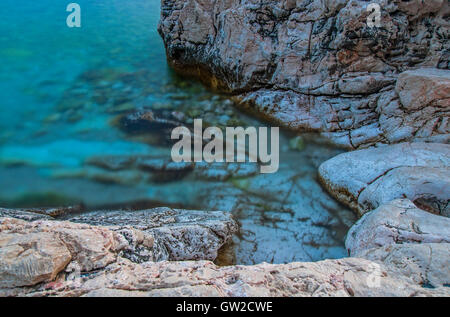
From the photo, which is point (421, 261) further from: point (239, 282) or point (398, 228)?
point (239, 282)

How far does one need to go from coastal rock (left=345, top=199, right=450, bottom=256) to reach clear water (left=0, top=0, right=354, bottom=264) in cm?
66

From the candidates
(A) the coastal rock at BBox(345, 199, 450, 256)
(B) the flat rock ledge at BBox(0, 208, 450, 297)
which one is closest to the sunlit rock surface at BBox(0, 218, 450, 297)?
(B) the flat rock ledge at BBox(0, 208, 450, 297)

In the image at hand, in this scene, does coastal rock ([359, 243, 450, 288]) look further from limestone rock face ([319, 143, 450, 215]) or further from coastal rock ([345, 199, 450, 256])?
limestone rock face ([319, 143, 450, 215])

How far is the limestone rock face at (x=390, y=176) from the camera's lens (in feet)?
10.3

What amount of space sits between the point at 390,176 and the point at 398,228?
981 millimetres

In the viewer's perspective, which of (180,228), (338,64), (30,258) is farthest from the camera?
(338,64)

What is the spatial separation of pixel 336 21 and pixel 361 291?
4.21m

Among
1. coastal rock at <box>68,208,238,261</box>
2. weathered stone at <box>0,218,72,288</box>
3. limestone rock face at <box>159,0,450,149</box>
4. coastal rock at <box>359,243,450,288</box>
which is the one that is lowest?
coastal rock at <box>68,208,238,261</box>

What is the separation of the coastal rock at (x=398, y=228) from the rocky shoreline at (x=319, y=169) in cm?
1

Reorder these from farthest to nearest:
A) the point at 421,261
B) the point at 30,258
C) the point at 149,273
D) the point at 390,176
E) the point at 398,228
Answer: the point at 390,176
the point at 398,228
the point at 421,261
the point at 149,273
the point at 30,258

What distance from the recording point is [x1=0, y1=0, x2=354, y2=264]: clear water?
3748 mm

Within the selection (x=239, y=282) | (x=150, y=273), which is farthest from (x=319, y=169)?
(x=150, y=273)

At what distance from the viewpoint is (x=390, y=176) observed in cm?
341
